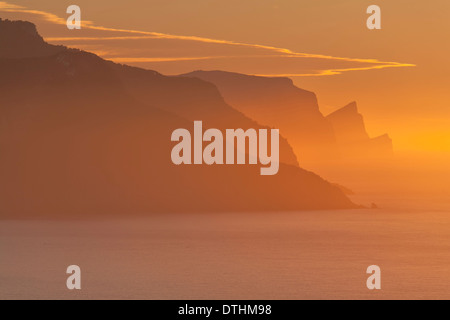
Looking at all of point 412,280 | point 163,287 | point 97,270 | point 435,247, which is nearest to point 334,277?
point 412,280

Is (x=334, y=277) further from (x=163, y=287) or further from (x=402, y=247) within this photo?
(x=402, y=247)

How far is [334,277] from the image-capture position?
428 ft

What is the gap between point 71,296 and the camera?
10775cm

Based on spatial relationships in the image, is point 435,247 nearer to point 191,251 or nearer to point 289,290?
point 191,251

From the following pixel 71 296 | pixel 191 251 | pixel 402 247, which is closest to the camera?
pixel 71 296

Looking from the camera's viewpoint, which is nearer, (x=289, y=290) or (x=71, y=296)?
(x=71, y=296)

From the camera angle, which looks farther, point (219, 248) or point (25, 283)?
point (219, 248)

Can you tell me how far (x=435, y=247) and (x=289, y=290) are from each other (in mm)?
77652

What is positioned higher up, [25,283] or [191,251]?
[191,251]
